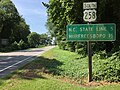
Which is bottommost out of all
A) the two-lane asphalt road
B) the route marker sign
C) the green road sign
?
the two-lane asphalt road

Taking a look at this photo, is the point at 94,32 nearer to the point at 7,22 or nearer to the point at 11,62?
the point at 11,62

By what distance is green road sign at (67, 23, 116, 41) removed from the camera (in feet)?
46.4

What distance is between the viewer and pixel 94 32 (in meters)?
14.3

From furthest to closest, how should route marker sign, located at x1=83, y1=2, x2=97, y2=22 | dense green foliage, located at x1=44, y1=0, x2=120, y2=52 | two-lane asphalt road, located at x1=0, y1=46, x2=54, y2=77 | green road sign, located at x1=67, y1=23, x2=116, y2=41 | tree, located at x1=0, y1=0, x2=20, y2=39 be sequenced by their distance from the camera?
tree, located at x1=0, y1=0, x2=20, y2=39 < dense green foliage, located at x1=44, y1=0, x2=120, y2=52 < two-lane asphalt road, located at x1=0, y1=46, x2=54, y2=77 < route marker sign, located at x1=83, y1=2, x2=97, y2=22 < green road sign, located at x1=67, y1=23, x2=116, y2=41

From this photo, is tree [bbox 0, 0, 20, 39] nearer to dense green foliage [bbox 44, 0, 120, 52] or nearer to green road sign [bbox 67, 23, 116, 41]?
dense green foliage [bbox 44, 0, 120, 52]

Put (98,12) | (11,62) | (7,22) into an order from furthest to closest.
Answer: (7,22) → (11,62) → (98,12)

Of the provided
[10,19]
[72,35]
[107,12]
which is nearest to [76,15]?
[107,12]

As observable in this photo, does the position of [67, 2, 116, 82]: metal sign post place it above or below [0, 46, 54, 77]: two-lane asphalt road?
above

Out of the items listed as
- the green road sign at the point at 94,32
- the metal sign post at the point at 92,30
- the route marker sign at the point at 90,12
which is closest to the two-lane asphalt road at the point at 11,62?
the green road sign at the point at 94,32

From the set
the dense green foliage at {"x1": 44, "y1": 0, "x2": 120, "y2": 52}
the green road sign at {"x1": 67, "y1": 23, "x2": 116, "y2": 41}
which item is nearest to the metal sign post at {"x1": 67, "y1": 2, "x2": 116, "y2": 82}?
the green road sign at {"x1": 67, "y1": 23, "x2": 116, "y2": 41}

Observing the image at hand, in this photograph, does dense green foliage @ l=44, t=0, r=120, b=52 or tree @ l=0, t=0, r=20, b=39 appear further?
tree @ l=0, t=0, r=20, b=39

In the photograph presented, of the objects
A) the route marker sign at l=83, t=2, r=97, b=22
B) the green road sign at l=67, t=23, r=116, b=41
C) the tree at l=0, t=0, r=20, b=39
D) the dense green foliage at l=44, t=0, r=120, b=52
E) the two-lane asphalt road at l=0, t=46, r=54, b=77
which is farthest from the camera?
the tree at l=0, t=0, r=20, b=39

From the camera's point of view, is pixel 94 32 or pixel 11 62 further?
pixel 11 62

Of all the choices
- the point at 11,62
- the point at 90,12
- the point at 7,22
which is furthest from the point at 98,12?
the point at 7,22
